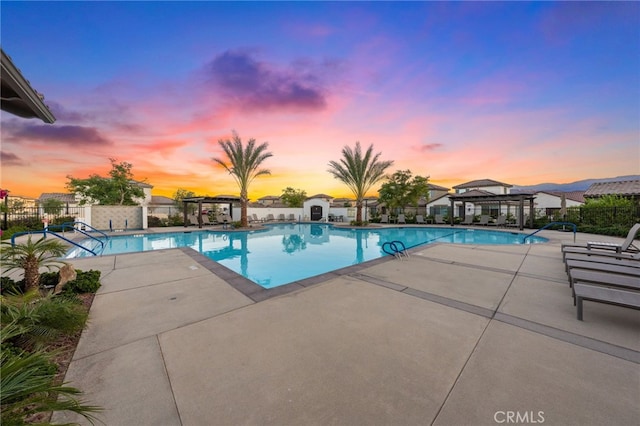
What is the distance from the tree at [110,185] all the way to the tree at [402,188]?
2737cm

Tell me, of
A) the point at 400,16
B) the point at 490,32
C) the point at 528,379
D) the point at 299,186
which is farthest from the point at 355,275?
the point at 299,186

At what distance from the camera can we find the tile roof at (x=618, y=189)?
55.2 ft

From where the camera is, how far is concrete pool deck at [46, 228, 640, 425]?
1841mm

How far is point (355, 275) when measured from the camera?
5.62m

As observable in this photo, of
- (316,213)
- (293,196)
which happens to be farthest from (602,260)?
(293,196)

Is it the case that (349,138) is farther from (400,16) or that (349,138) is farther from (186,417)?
(186,417)

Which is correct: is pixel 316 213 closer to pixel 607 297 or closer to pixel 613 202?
pixel 613 202

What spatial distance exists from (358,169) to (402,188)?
291 inches

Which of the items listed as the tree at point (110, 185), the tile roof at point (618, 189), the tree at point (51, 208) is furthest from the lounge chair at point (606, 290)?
the tree at point (110, 185)

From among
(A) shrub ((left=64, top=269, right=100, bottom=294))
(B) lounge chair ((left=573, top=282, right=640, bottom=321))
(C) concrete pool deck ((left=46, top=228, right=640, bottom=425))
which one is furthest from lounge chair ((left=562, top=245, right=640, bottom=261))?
(A) shrub ((left=64, top=269, right=100, bottom=294))

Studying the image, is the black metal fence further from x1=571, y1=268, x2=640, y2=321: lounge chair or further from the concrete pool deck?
x1=571, y1=268, x2=640, y2=321: lounge chair

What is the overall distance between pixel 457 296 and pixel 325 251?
7.17m

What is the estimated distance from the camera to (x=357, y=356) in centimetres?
253

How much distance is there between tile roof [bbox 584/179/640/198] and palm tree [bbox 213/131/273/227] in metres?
25.9
